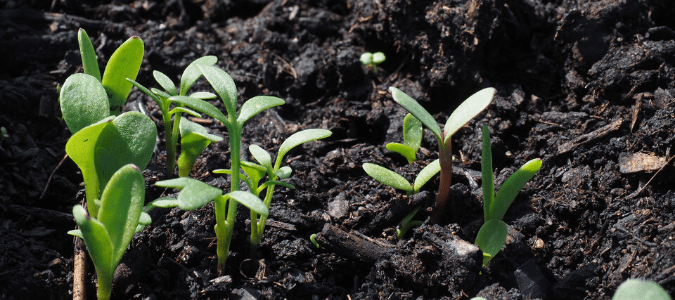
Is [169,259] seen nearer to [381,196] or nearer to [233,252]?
[233,252]

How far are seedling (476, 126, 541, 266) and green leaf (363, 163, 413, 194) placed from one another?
0.88ft

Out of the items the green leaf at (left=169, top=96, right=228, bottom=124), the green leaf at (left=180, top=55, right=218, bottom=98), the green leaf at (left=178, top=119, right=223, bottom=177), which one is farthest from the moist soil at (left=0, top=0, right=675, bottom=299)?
the green leaf at (left=169, top=96, right=228, bottom=124)

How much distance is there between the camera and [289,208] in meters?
1.79

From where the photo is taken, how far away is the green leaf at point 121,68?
163 centimetres

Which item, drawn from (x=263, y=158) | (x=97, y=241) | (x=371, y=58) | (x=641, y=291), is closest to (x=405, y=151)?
(x=263, y=158)

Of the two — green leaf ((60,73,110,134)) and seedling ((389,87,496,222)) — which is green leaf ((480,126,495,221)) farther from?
green leaf ((60,73,110,134))

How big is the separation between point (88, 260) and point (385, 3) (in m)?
1.68

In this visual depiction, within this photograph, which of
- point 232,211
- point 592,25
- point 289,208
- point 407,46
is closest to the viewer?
point 232,211

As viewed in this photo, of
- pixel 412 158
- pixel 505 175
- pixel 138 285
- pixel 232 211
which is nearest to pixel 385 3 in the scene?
pixel 412 158

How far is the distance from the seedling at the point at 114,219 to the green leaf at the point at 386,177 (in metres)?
0.69

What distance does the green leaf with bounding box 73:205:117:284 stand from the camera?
117 centimetres

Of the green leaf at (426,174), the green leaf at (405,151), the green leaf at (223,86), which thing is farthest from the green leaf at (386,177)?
the green leaf at (223,86)

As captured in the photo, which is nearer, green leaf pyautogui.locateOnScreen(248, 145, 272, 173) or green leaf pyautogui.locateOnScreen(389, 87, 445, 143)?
green leaf pyautogui.locateOnScreen(389, 87, 445, 143)

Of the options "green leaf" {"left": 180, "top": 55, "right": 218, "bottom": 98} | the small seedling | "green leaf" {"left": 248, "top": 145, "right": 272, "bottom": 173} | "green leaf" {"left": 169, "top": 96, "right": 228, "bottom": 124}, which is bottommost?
the small seedling
